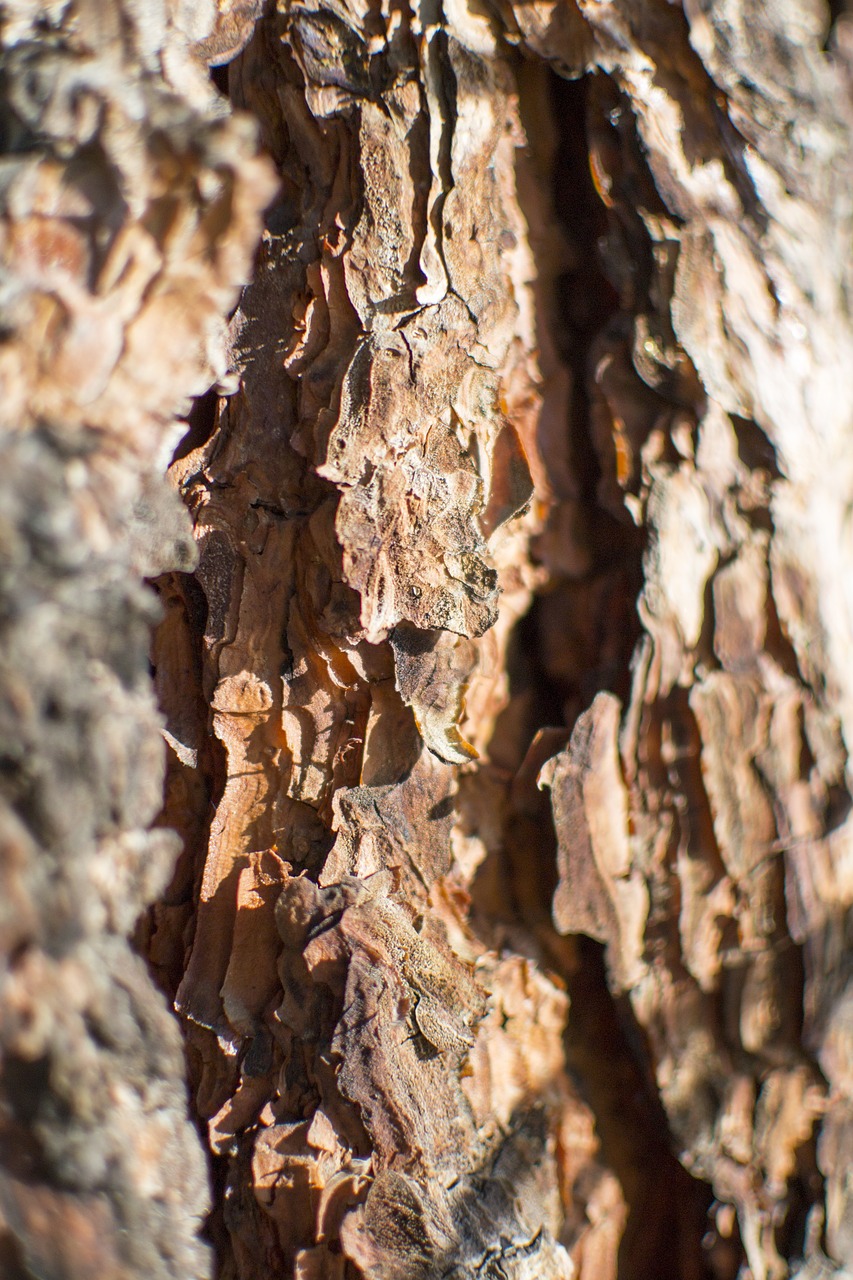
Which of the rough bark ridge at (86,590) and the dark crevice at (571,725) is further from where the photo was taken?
the dark crevice at (571,725)

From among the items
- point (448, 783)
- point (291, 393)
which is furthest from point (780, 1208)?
point (291, 393)

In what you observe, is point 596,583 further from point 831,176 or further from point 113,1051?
point 113,1051

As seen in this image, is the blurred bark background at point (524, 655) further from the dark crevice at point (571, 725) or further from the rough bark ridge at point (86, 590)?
the rough bark ridge at point (86, 590)

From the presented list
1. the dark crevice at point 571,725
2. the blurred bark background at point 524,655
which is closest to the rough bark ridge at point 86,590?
the blurred bark background at point 524,655

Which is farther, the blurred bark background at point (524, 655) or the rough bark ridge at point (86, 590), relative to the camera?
the blurred bark background at point (524, 655)

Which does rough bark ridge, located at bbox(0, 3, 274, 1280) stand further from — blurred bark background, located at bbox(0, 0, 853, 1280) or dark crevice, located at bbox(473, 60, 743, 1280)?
dark crevice, located at bbox(473, 60, 743, 1280)
